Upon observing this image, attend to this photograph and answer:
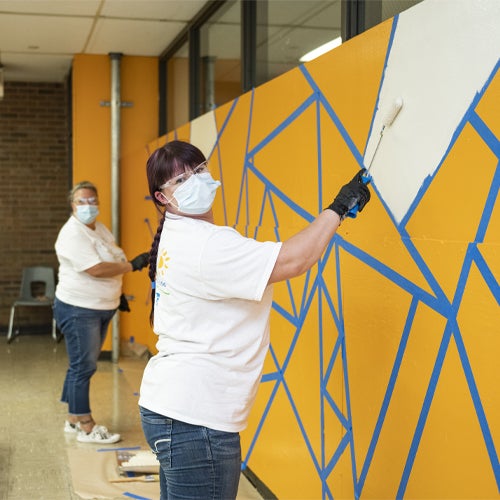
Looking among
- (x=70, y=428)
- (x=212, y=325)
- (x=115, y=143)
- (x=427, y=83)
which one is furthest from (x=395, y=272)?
(x=115, y=143)

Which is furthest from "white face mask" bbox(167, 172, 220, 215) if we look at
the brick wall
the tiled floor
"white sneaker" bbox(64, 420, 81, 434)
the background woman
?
the brick wall

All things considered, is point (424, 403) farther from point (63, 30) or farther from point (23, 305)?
point (23, 305)

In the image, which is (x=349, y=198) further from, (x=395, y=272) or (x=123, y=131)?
(x=123, y=131)

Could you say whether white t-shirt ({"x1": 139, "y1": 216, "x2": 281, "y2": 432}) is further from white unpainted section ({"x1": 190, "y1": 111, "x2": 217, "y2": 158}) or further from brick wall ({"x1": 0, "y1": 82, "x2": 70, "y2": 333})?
brick wall ({"x1": 0, "y1": 82, "x2": 70, "y2": 333})

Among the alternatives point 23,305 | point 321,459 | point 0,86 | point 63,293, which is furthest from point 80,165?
point 321,459

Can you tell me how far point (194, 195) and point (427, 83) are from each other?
710mm

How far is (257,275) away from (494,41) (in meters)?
0.77

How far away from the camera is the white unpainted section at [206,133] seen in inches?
177

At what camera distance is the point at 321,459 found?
9.29 feet

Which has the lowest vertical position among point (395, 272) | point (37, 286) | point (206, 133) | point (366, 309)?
point (37, 286)

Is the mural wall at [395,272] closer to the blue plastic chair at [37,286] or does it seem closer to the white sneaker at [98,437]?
the white sneaker at [98,437]

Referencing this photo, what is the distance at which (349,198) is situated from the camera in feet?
6.40

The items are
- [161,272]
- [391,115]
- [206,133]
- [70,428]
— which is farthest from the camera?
[206,133]

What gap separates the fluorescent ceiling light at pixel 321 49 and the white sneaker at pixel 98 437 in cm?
233
